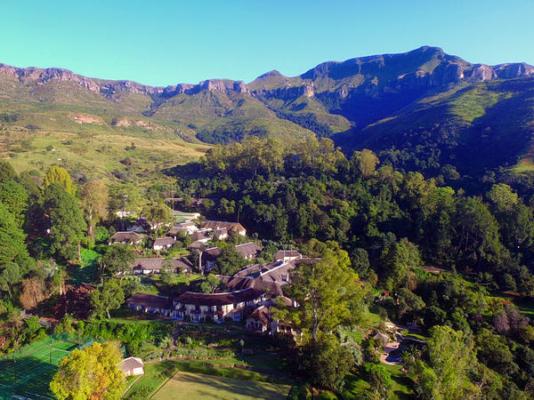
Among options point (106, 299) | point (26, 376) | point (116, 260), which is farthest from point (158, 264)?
point (26, 376)

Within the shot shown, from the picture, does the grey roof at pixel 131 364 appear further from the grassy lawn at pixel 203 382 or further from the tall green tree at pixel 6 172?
the tall green tree at pixel 6 172

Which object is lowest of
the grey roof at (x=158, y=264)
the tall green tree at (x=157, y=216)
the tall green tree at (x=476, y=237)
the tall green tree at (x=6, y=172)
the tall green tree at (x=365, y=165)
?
the tall green tree at (x=476, y=237)

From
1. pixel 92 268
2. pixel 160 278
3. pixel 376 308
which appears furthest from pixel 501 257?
pixel 92 268

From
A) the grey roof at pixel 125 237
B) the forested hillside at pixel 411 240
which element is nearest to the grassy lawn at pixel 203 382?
the forested hillside at pixel 411 240

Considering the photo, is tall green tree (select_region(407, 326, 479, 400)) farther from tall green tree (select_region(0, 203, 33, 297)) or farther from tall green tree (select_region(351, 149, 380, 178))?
tall green tree (select_region(351, 149, 380, 178))

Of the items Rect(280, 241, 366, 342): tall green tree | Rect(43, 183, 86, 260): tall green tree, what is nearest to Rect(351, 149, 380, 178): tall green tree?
Rect(280, 241, 366, 342): tall green tree

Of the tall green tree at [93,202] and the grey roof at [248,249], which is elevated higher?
the tall green tree at [93,202]
